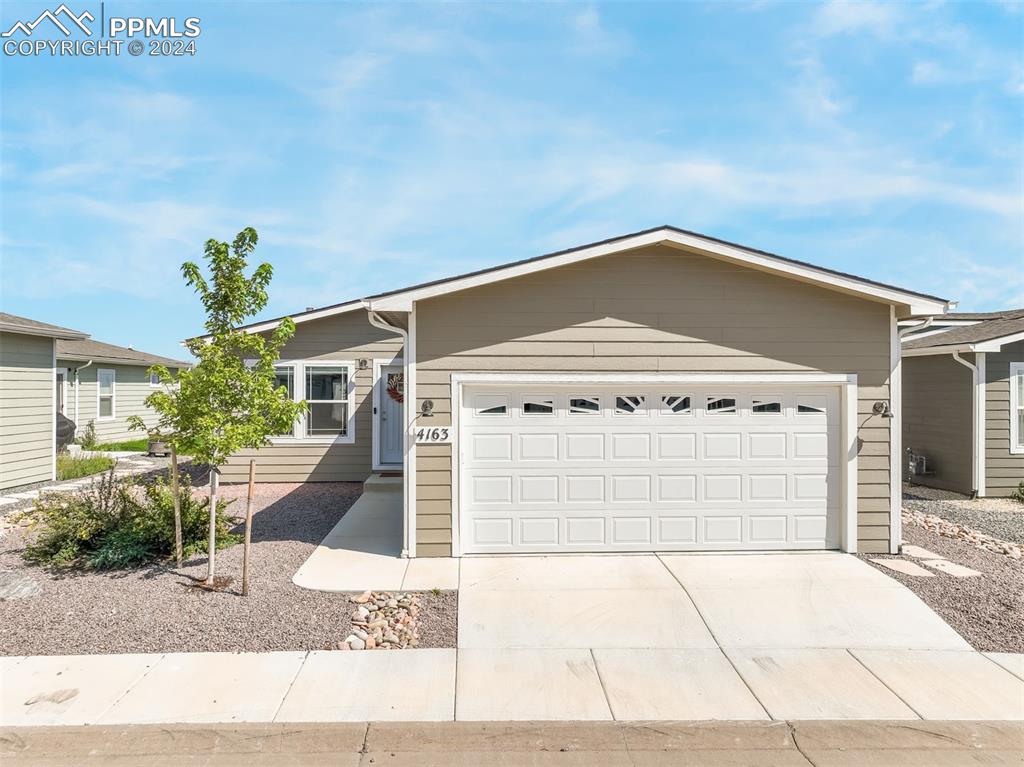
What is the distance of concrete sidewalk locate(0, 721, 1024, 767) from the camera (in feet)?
11.0

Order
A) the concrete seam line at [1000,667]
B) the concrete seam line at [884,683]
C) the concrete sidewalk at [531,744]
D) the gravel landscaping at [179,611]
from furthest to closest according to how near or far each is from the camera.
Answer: the gravel landscaping at [179,611] → the concrete seam line at [1000,667] → the concrete seam line at [884,683] → the concrete sidewalk at [531,744]

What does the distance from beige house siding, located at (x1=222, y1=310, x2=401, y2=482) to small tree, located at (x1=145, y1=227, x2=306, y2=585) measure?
19.9 ft

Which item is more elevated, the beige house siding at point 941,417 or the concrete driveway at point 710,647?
the beige house siding at point 941,417

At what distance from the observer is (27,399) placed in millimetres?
11875

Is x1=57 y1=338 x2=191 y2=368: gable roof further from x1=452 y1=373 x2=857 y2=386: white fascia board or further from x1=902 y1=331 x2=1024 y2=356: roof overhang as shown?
x1=902 y1=331 x2=1024 y2=356: roof overhang

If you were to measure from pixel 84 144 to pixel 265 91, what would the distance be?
368 cm

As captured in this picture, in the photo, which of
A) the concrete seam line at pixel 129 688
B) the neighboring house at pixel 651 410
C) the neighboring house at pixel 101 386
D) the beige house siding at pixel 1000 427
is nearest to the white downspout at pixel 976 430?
the beige house siding at pixel 1000 427

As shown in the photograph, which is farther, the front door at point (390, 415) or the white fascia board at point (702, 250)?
the front door at point (390, 415)

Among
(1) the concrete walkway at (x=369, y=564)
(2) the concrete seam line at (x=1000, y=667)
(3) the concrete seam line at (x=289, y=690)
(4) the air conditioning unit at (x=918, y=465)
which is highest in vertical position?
(4) the air conditioning unit at (x=918, y=465)

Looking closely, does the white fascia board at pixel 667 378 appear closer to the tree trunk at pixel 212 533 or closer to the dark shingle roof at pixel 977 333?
the tree trunk at pixel 212 533

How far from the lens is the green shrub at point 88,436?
678 inches

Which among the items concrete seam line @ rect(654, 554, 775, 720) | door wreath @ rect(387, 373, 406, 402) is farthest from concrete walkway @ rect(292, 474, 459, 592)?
door wreath @ rect(387, 373, 406, 402)

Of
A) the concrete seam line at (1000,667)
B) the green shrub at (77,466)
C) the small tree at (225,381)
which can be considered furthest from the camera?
the green shrub at (77,466)

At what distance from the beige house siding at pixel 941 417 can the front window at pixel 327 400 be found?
12.5 m
